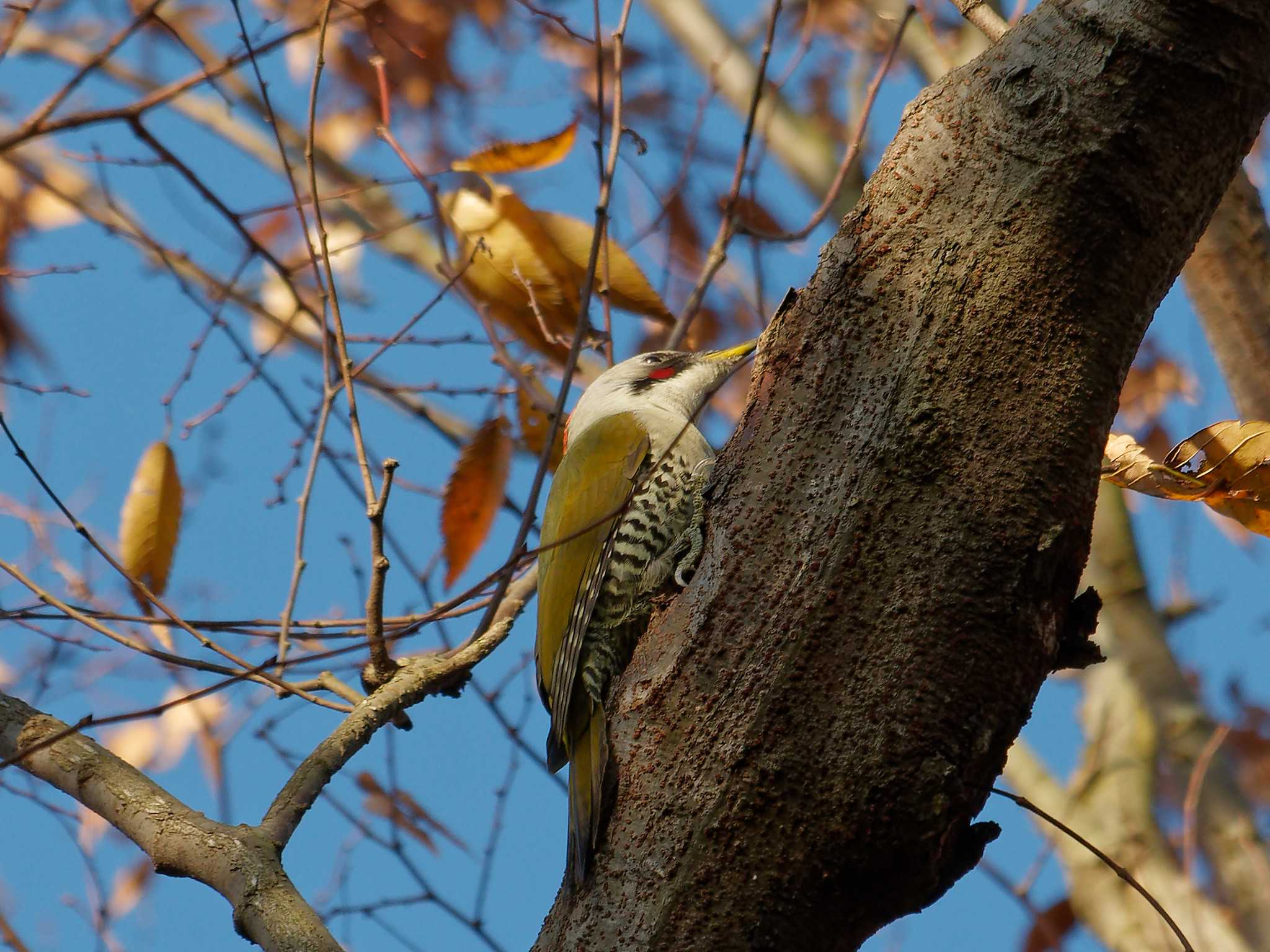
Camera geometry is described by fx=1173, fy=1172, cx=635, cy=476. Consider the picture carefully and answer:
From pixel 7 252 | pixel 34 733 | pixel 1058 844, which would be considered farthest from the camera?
pixel 7 252

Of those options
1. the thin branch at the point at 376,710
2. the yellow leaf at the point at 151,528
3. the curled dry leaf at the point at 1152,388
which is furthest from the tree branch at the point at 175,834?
the curled dry leaf at the point at 1152,388

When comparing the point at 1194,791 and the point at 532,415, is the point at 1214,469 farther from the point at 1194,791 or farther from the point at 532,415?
the point at 1194,791

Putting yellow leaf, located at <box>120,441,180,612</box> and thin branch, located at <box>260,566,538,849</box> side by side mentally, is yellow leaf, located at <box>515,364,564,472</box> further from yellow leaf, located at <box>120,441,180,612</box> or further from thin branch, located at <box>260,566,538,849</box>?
yellow leaf, located at <box>120,441,180,612</box>

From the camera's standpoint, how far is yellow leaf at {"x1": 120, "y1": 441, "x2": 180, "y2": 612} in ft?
11.0

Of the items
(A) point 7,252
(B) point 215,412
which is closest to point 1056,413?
(B) point 215,412

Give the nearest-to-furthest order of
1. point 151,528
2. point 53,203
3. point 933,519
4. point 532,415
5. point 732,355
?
point 933,519 < point 151,528 < point 532,415 < point 732,355 < point 53,203

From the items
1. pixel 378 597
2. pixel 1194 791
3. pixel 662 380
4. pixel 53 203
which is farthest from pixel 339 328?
pixel 53 203

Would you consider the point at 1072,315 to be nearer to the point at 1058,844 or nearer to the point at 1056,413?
the point at 1056,413

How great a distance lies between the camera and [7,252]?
6.35 metres

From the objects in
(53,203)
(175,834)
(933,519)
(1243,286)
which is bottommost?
(933,519)

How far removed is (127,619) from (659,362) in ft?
7.52

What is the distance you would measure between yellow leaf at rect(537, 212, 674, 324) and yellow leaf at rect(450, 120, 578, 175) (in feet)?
0.72

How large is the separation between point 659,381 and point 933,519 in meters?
2.64

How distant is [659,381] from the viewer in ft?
14.8
